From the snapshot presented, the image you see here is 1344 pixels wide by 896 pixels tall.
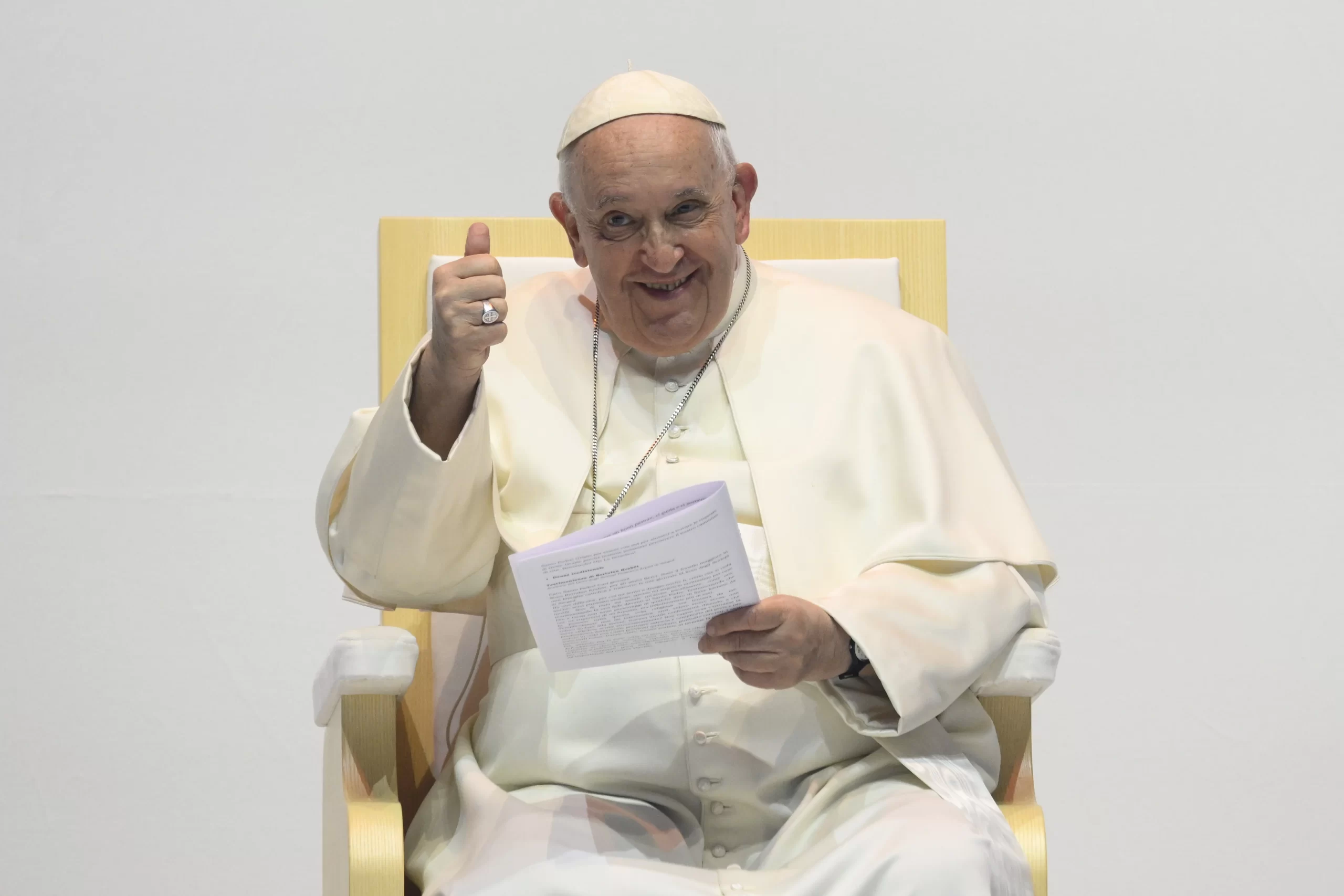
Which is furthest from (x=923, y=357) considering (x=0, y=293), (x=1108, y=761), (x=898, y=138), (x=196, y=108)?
(x=0, y=293)

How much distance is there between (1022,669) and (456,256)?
136 cm

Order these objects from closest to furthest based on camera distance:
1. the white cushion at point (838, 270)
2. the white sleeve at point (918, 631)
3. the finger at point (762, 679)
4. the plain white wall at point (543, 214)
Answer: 1. the finger at point (762, 679)
2. the white sleeve at point (918, 631)
3. the white cushion at point (838, 270)
4. the plain white wall at point (543, 214)

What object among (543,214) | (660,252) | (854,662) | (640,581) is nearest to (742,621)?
(640,581)

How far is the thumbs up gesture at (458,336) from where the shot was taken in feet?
7.86

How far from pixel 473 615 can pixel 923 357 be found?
3.01ft

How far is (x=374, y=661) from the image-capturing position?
2.43 m

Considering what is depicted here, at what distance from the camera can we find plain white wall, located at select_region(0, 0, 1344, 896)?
381 centimetres

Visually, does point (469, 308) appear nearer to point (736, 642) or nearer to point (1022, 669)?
point (736, 642)

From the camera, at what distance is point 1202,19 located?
4.22 m

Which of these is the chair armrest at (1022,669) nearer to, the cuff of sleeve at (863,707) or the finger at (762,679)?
the cuff of sleeve at (863,707)

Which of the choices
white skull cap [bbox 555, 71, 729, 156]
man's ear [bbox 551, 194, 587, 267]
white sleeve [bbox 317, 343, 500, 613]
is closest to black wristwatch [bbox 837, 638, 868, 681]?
white sleeve [bbox 317, 343, 500, 613]

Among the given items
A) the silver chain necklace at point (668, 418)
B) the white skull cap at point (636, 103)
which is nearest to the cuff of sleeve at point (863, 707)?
the silver chain necklace at point (668, 418)

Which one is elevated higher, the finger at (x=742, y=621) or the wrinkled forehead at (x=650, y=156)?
the wrinkled forehead at (x=650, y=156)

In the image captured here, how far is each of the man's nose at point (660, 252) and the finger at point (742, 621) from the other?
2.19 ft
